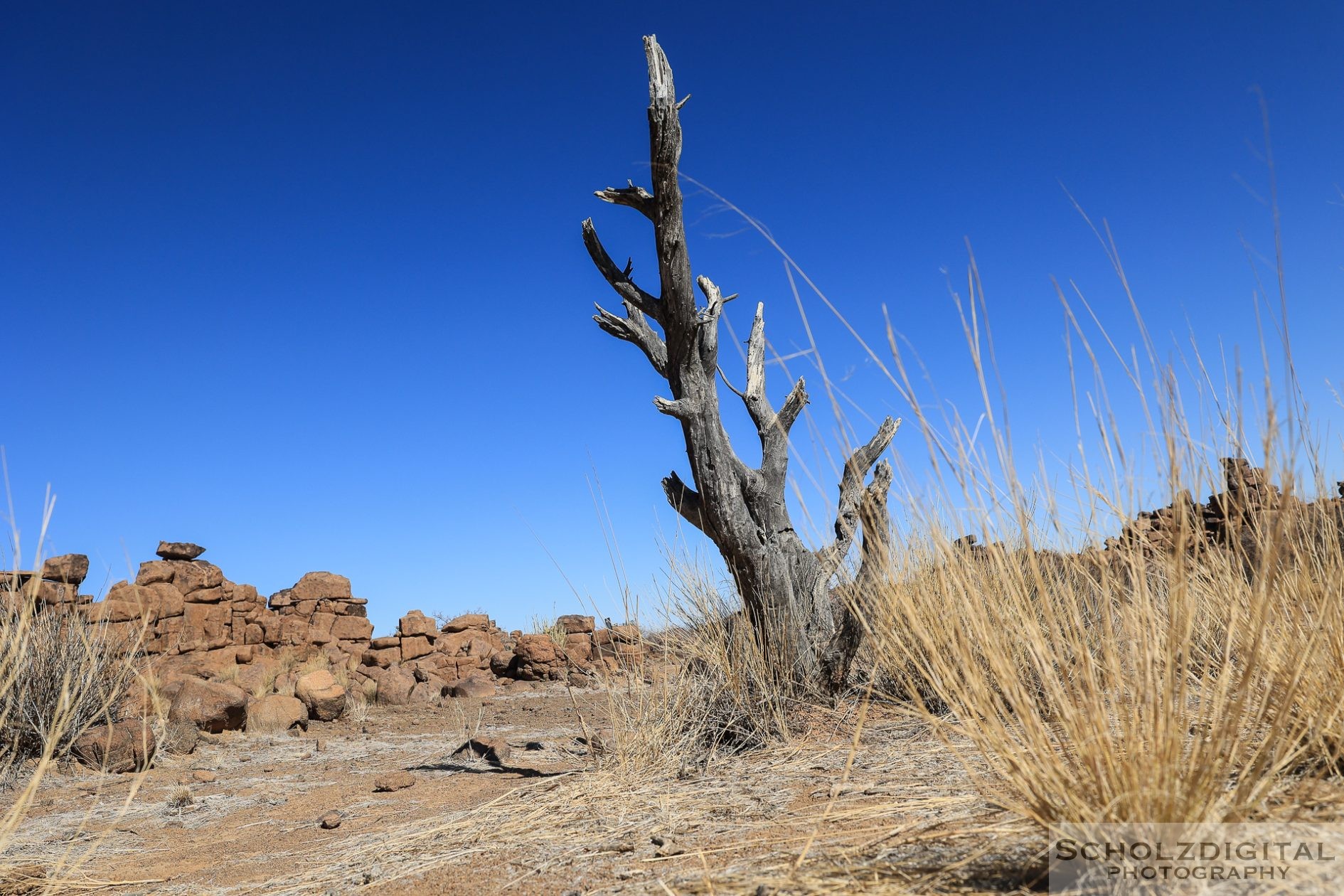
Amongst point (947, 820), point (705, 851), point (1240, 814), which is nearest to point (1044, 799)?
point (1240, 814)

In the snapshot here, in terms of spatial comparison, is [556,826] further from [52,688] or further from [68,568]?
[68,568]

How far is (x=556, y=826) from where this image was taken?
3191 mm

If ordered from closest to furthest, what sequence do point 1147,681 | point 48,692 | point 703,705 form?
point 1147,681
point 703,705
point 48,692

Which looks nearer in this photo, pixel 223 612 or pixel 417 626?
pixel 223 612

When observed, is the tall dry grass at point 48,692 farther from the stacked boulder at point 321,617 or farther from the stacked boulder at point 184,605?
the stacked boulder at point 321,617

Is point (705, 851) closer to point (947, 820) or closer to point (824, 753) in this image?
point (947, 820)

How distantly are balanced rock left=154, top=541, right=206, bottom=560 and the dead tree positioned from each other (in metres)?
10.2

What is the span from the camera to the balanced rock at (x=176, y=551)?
42.2ft

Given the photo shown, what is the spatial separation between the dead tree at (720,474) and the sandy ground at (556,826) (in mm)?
624

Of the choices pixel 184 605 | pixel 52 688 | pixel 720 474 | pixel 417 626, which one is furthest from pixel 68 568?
pixel 720 474

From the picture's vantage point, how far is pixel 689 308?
561 centimetres

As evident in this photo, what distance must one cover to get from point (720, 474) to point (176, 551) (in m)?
10.9

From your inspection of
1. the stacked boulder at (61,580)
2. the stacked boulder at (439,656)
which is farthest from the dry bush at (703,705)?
the stacked boulder at (61,580)

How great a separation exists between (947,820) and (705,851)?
69 centimetres
